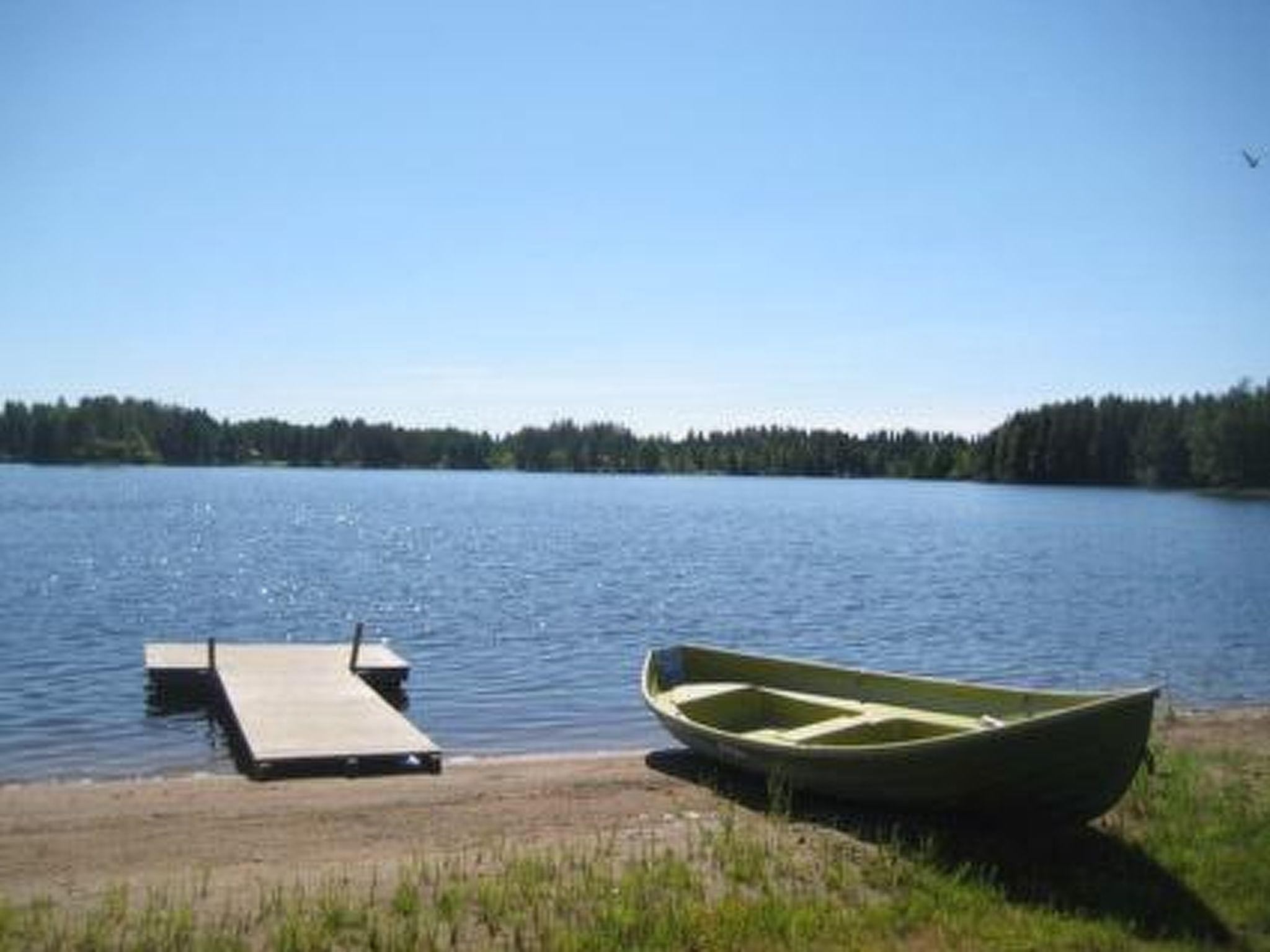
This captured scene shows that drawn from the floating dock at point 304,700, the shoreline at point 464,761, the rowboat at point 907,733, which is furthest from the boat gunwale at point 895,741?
the floating dock at point 304,700

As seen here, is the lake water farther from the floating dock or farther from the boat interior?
the boat interior

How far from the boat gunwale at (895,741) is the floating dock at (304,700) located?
3268 mm

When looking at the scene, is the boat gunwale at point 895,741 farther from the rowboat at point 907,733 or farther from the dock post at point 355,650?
the dock post at point 355,650

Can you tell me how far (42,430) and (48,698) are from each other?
586 feet

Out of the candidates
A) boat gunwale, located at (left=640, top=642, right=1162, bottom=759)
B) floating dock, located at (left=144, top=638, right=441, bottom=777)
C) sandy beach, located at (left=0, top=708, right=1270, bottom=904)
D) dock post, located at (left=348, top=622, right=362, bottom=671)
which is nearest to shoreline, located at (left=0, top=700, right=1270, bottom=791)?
sandy beach, located at (left=0, top=708, right=1270, bottom=904)

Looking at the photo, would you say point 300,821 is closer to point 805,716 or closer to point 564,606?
point 805,716

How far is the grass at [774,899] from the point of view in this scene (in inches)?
323

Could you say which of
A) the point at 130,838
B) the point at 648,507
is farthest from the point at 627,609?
the point at 648,507

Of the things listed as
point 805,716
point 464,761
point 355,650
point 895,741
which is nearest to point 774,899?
point 895,741

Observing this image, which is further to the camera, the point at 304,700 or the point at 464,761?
the point at 304,700

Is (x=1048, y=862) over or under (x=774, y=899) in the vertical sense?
under

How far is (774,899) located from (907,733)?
14.6 ft

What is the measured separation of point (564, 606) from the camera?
121 feet

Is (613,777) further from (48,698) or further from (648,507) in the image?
(648,507)
